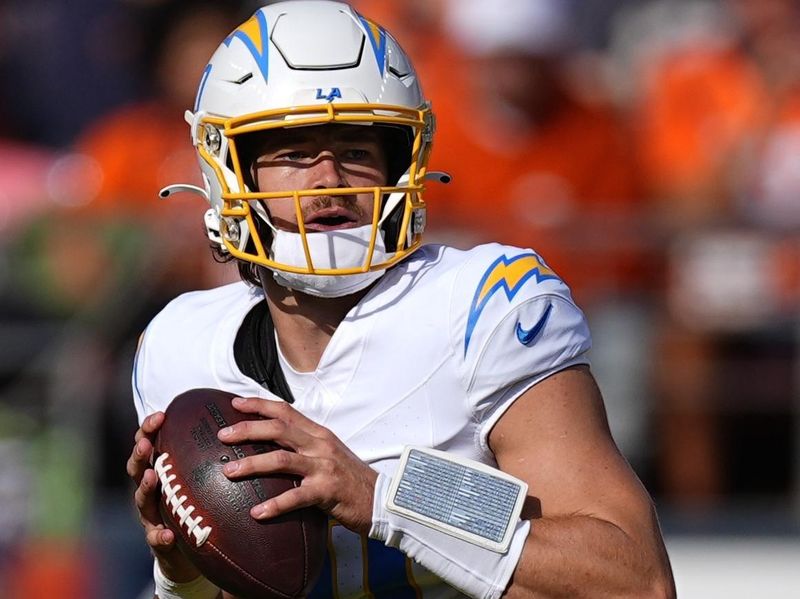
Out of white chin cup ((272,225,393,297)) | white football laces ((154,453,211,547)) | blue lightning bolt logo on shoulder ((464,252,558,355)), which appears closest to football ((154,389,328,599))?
white football laces ((154,453,211,547))

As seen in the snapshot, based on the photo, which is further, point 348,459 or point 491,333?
point 491,333

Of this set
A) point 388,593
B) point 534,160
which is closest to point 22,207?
point 534,160

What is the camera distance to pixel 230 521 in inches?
88.3

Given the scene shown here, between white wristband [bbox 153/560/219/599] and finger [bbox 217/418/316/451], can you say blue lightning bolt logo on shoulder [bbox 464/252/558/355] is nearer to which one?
finger [bbox 217/418/316/451]

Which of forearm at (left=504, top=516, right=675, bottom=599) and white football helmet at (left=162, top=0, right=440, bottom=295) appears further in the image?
white football helmet at (left=162, top=0, right=440, bottom=295)

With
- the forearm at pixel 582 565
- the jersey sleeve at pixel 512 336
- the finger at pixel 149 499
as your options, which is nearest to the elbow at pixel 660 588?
the forearm at pixel 582 565

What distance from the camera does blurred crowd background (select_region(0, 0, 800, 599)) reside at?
462 centimetres

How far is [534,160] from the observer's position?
494 cm

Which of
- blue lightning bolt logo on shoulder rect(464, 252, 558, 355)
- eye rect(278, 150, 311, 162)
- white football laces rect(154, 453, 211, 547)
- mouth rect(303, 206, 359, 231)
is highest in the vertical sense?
eye rect(278, 150, 311, 162)

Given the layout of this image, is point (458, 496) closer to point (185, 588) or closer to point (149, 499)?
point (149, 499)

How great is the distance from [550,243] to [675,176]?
2.64ft

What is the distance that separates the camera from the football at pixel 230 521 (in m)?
2.24

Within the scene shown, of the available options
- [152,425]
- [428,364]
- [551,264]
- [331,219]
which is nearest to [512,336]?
[428,364]

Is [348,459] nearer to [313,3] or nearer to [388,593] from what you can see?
[388,593]
